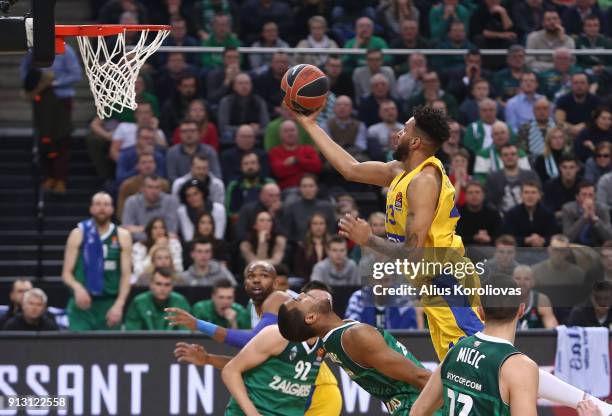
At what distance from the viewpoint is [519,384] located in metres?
7.04

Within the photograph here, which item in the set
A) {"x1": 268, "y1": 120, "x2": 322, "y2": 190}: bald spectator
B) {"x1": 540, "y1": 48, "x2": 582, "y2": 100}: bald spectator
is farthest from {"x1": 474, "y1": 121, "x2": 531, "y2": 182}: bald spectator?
{"x1": 268, "y1": 120, "x2": 322, "y2": 190}: bald spectator

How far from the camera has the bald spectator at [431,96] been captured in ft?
53.7

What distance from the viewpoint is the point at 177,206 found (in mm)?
14812

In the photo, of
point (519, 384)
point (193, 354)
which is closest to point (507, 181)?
point (193, 354)

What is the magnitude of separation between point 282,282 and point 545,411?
2.71m

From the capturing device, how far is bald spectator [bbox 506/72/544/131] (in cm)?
1653

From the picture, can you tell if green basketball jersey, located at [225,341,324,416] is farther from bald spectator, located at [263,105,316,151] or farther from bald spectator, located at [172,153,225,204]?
bald spectator, located at [263,105,316,151]

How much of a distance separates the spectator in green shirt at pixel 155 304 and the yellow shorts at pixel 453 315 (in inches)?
189

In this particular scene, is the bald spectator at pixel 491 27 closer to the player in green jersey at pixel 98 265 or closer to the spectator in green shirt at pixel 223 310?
the player in green jersey at pixel 98 265

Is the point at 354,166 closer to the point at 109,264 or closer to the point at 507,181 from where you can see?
the point at 109,264

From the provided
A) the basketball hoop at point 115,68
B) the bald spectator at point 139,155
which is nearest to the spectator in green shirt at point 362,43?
the bald spectator at point 139,155

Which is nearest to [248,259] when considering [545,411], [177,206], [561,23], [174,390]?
[177,206]

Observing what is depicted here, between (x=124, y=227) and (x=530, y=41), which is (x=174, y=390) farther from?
(x=530, y=41)

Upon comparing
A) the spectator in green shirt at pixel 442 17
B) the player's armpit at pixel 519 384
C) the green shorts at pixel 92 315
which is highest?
the spectator in green shirt at pixel 442 17
